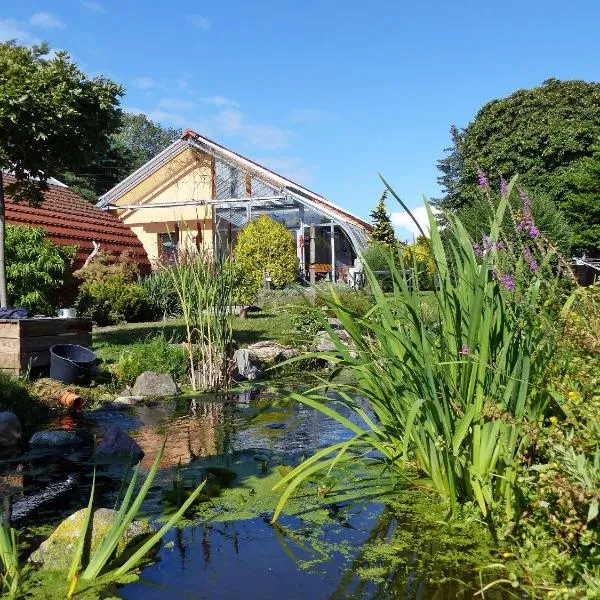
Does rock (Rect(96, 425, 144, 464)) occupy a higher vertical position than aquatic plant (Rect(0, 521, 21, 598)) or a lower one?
lower

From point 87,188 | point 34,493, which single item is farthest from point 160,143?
point 34,493

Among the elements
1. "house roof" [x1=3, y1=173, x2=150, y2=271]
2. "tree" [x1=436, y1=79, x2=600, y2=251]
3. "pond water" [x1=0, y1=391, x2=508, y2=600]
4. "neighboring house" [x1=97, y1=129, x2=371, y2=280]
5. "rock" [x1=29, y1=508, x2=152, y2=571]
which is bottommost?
"pond water" [x1=0, y1=391, x2=508, y2=600]

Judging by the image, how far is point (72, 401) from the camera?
23.5 ft

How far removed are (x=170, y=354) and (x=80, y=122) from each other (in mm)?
3415

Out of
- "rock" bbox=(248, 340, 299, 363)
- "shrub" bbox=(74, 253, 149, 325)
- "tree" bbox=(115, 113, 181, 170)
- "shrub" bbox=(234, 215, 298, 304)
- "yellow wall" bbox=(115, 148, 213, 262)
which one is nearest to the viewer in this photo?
"rock" bbox=(248, 340, 299, 363)

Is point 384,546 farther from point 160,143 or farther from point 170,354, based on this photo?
point 160,143

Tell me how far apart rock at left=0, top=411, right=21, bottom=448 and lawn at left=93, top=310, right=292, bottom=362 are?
11.7 ft

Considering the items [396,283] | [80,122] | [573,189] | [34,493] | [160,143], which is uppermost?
[160,143]

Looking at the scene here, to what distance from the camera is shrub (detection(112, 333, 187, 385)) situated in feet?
28.7

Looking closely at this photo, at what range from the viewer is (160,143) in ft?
213

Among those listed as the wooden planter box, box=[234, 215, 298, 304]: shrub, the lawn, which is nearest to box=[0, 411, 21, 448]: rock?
the wooden planter box

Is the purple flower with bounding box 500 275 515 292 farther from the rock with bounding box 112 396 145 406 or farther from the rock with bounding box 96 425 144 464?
the rock with bounding box 112 396 145 406

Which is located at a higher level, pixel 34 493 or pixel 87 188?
pixel 87 188

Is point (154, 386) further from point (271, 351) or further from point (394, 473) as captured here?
point (394, 473)
